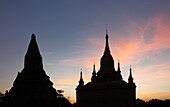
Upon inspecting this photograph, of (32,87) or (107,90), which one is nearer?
(32,87)

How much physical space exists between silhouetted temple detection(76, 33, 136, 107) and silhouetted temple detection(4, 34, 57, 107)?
54.9 feet

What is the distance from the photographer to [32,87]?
44.2 m

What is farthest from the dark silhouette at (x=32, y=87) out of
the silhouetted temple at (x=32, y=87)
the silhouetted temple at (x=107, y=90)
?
the silhouetted temple at (x=107, y=90)

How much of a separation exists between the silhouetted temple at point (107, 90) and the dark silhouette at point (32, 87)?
1586cm

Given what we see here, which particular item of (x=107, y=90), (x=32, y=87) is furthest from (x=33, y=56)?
(x=107, y=90)

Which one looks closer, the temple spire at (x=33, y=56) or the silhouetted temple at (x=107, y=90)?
the temple spire at (x=33, y=56)

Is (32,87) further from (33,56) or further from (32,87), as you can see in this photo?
(33,56)

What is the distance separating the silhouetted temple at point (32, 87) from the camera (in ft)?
142

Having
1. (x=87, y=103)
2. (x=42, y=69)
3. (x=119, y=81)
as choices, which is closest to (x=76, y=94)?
(x=87, y=103)

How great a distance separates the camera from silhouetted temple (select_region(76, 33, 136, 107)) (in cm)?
6222

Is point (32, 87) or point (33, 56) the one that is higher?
point (33, 56)

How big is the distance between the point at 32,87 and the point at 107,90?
22215 millimetres

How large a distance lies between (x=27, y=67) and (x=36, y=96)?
6088 mm

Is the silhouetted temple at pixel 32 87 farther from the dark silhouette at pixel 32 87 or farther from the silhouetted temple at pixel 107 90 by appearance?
the silhouetted temple at pixel 107 90
